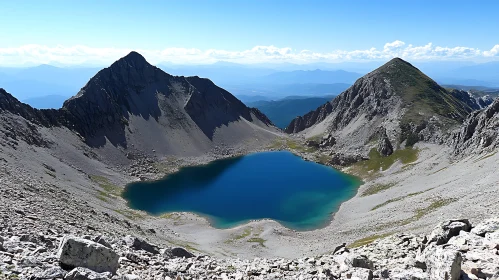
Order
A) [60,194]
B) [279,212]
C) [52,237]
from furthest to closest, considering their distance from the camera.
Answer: [279,212], [60,194], [52,237]

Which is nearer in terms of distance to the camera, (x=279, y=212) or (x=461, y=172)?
(x=461, y=172)

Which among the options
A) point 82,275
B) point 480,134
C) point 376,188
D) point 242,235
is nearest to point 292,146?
point 376,188

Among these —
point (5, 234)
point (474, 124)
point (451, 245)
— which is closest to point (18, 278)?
point (5, 234)

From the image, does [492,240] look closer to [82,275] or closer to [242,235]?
[82,275]

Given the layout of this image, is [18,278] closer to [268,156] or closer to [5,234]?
[5,234]

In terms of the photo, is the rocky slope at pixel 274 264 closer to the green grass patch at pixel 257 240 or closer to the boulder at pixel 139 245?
the boulder at pixel 139 245

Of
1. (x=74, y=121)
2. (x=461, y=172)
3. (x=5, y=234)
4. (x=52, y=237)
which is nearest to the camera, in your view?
(x=5, y=234)

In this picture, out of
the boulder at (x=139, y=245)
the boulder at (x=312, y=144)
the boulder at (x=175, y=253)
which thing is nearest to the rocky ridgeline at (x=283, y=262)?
the boulder at (x=175, y=253)
